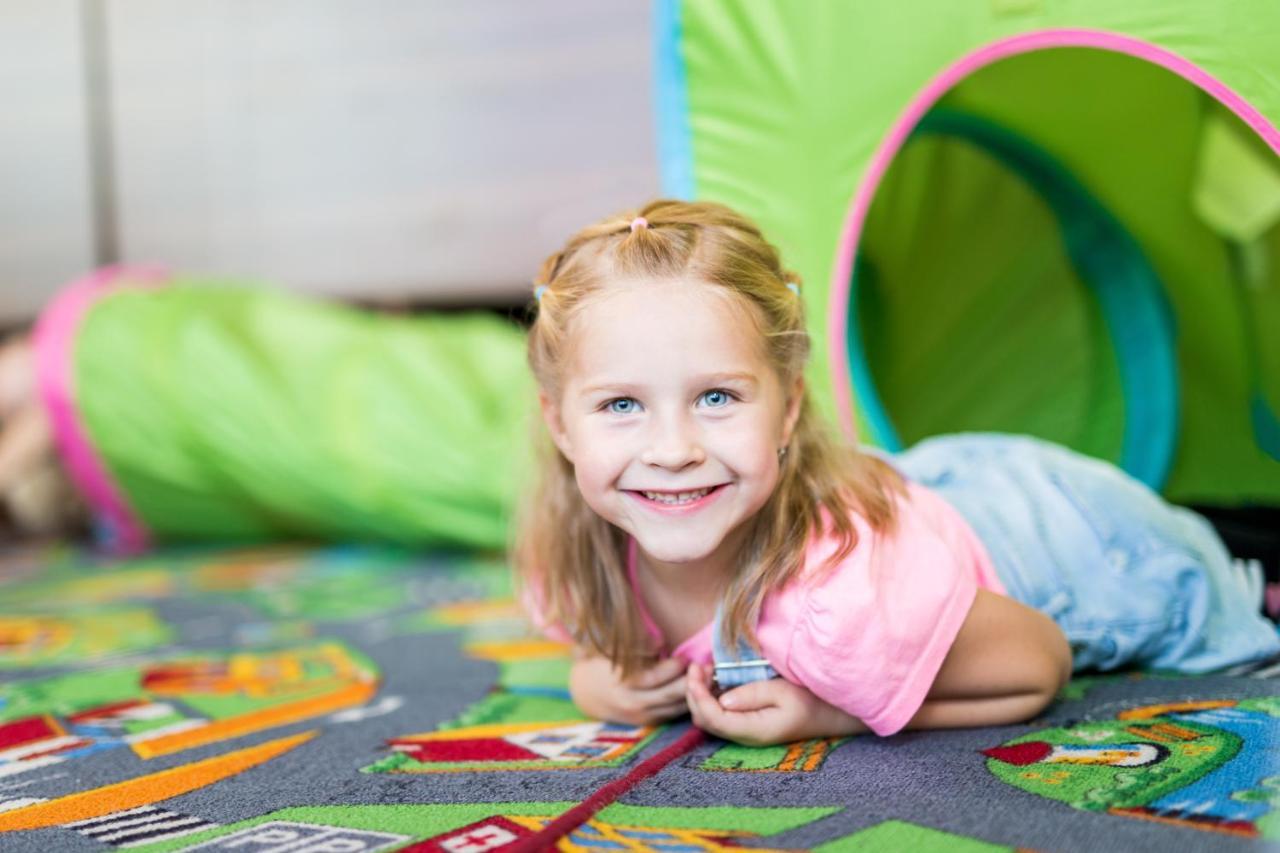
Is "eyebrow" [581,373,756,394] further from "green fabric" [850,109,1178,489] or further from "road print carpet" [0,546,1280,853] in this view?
"green fabric" [850,109,1178,489]

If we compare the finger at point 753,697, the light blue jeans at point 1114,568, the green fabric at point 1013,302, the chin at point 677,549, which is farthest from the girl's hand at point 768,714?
the green fabric at point 1013,302

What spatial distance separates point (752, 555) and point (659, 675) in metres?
0.13

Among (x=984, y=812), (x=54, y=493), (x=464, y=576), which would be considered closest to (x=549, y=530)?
(x=984, y=812)

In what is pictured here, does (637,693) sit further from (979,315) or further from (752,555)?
(979,315)

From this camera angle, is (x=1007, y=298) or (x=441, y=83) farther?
(x=441, y=83)

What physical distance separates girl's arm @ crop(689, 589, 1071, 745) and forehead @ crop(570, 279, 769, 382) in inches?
9.0

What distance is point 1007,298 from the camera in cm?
148

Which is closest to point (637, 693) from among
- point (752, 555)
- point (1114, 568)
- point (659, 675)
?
point (659, 675)

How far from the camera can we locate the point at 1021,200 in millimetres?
1451

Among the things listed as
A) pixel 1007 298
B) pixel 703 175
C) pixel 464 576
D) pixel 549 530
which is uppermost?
pixel 703 175

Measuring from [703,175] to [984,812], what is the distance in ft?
2.23

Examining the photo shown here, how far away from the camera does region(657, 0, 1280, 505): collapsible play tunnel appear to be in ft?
3.46

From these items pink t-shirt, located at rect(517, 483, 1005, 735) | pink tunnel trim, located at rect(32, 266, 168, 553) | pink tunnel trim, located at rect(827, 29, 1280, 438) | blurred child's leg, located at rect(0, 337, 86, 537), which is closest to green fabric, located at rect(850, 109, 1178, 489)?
pink tunnel trim, located at rect(827, 29, 1280, 438)

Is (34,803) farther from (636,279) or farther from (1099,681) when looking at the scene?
(1099,681)
